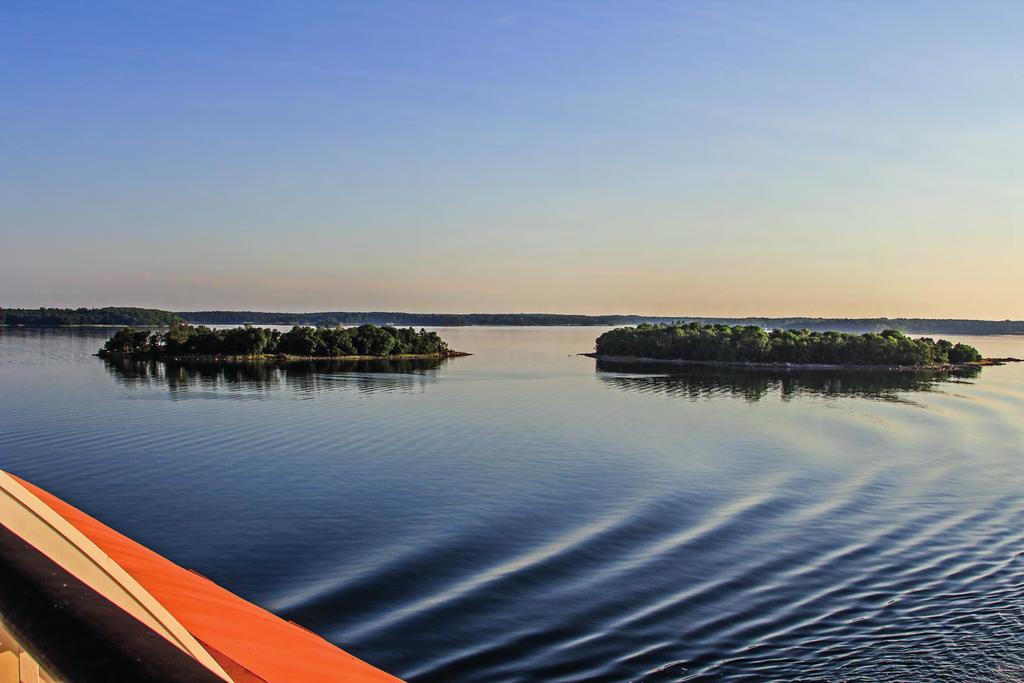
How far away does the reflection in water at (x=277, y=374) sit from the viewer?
50.2 metres

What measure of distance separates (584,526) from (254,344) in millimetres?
68822

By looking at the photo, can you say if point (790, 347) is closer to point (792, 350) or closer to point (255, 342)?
point (792, 350)

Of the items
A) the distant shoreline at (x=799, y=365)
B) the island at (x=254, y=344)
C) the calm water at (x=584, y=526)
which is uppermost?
the island at (x=254, y=344)

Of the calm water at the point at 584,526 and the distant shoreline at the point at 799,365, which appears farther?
the distant shoreline at the point at 799,365

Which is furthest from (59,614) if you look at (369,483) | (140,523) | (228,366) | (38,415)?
(228,366)

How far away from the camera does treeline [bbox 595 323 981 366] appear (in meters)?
82.0

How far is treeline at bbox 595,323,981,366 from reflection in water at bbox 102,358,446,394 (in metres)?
27.8

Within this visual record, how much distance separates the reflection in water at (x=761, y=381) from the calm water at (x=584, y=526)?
1282 centimetres

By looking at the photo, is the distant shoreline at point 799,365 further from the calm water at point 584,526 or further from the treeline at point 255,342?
the calm water at point 584,526

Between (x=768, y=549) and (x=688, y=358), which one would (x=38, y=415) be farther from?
(x=688, y=358)

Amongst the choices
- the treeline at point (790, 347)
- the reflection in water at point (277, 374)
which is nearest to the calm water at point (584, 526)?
the reflection in water at point (277, 374)

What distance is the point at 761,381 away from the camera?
6175cm

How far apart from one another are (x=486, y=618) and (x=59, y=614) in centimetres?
1117

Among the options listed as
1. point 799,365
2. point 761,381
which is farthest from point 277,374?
point 799,365
